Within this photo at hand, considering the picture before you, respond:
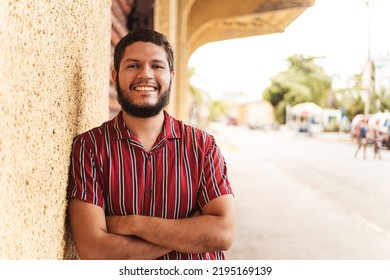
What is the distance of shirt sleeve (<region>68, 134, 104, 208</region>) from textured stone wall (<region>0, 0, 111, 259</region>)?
27 millimetres

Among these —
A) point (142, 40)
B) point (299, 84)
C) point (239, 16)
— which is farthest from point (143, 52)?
point (299, 84)

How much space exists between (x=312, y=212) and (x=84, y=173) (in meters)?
4.91

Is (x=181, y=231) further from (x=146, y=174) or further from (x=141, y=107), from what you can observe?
(x=141, y=107)

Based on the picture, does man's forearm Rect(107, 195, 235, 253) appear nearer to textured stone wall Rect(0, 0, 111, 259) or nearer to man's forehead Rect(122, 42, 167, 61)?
textured stone wall Rect(0, 0, 111, 259)

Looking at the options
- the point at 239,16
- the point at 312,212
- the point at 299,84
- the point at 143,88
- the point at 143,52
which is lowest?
the point at 312,212

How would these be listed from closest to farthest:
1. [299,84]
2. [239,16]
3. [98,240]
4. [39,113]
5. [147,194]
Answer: [39,113] → [98,240] → [147,194] → [239,16] → [299,84]

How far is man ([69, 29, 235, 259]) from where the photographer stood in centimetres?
118

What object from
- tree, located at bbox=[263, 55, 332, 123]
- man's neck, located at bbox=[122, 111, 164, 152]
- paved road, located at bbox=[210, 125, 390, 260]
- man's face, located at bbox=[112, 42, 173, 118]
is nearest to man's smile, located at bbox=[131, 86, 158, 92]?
man's face, located at bbox=[112, 42, 173, 118]

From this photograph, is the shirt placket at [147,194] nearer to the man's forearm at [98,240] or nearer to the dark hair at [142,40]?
the man's forearm at [98,240]

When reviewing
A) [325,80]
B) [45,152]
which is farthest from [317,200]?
[325,80]

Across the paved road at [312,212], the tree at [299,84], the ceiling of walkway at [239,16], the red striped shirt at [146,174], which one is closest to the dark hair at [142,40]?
the red striped shirt at [146,174]

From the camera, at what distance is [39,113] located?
0.98 m

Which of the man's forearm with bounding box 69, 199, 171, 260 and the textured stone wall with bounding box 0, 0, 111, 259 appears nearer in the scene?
the textured stone wall with bounding box 0, 0, 111, 259

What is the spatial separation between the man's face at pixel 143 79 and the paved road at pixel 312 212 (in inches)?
103
